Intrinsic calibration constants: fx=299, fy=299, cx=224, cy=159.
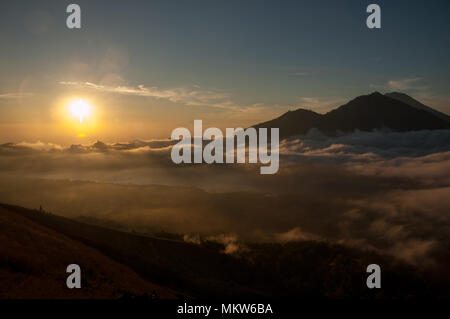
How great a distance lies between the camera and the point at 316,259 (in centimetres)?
17112

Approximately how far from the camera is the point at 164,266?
7444 cm

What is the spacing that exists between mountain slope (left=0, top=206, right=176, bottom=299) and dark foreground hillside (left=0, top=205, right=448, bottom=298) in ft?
0.28

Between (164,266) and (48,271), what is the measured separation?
44.7m

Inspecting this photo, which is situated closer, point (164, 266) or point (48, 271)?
point (48, 271)

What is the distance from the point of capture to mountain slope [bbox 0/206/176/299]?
27.7m

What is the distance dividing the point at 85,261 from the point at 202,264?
73.9m

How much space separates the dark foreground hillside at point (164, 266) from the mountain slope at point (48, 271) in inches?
3.4

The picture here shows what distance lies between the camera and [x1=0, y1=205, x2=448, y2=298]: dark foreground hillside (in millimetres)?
31906

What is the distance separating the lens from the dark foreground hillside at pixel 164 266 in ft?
105

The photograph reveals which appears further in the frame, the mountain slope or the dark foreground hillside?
the dark foreground hillside

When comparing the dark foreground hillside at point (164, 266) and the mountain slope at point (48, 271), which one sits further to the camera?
the dark foreground hillside at point (164, 266)

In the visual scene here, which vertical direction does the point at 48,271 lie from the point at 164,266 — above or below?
above
